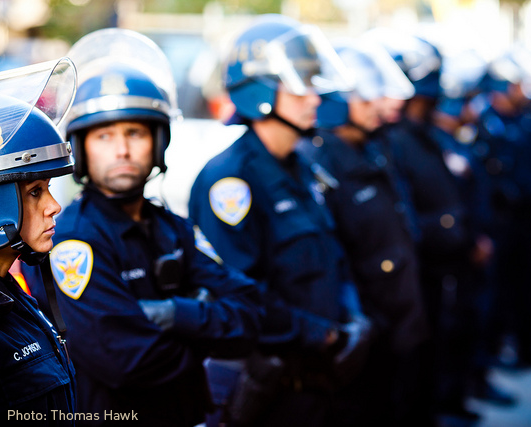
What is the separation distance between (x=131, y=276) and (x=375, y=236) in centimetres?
190

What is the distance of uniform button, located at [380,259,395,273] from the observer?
156 inches

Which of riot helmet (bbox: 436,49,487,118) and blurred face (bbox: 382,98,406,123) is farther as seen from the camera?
riot helmet (bbox: 436,49,487,118)

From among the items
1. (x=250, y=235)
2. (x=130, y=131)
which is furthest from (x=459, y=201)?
Answer: (x=130, y=131)

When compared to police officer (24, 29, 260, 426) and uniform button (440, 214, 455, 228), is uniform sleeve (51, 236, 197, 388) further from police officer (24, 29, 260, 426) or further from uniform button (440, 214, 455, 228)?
uniform button (440, 214, 455, 228)

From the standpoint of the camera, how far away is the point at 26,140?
1.76m

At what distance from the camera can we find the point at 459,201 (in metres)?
4.98

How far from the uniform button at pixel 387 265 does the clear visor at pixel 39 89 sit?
90.5 inches

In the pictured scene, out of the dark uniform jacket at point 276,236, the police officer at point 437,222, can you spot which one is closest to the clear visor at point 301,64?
the dark uniform jacket at point 276,236

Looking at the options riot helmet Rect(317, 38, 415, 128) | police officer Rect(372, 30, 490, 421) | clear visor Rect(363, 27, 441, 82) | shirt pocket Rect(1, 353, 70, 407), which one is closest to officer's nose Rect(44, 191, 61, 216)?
shirt pocket Rect(1, 353, 70, 407)

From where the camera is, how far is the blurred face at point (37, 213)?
1785 millimetres

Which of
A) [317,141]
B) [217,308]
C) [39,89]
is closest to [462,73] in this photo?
[317,141]

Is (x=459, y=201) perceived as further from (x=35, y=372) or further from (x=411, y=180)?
(x=35, y=372)

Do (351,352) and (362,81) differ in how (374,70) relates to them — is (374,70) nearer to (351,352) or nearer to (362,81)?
(362,81)

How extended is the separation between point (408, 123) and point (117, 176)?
9.71 ft
